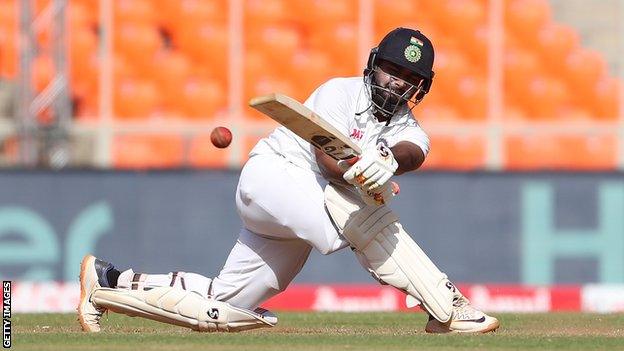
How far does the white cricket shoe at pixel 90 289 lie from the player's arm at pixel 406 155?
124 centimetres

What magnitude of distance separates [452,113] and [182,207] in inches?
98.8

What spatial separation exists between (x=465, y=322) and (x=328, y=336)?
544 mm

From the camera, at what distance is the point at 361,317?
7.25 meters

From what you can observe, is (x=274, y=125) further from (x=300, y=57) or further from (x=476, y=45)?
(x=476, y=45)

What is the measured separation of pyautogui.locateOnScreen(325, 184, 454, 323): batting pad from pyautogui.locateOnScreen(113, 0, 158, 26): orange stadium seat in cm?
632

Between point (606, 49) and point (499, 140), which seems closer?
point (499, 140)

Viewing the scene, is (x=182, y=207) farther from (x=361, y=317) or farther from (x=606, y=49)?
(x=606, y=49)

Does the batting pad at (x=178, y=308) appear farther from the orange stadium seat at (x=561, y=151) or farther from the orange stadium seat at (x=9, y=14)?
the orange stadium seat at (x=9, y=14)

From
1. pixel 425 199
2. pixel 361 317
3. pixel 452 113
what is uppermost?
pixel 452 113

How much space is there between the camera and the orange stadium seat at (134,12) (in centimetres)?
1165

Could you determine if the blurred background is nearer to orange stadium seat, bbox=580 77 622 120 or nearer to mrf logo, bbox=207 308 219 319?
orange stadium seat, bbox=580 77 622 120

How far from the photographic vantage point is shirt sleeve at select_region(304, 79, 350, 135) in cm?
567

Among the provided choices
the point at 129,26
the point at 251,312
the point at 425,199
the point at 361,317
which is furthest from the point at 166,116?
the point at 251,312

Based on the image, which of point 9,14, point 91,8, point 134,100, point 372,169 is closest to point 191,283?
point 372,169
